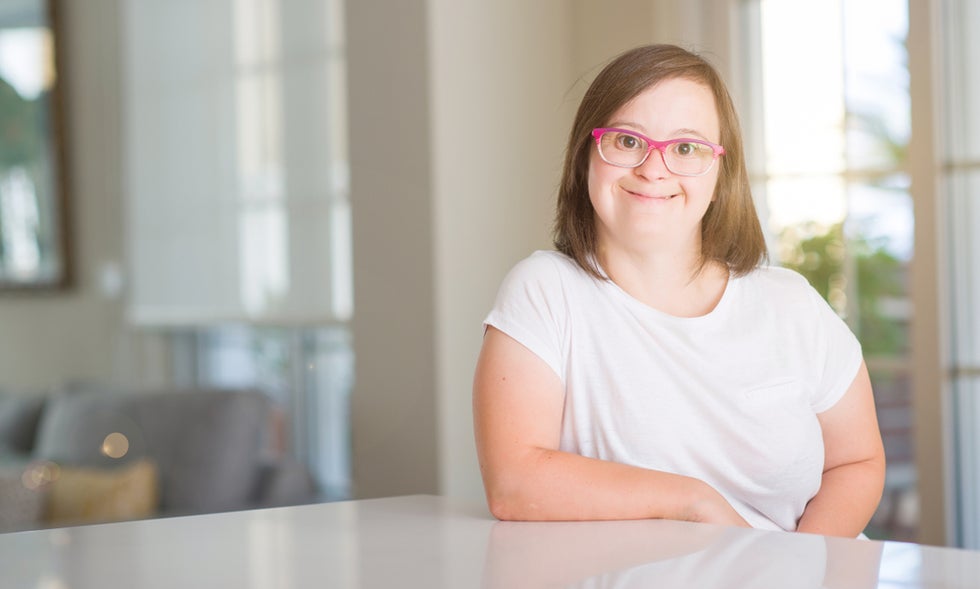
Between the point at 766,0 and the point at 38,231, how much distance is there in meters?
3.52

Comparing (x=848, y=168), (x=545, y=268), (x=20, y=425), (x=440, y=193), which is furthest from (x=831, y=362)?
(x=20, y=425)

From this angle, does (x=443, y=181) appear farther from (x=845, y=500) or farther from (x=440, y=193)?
(x=845, y=500)

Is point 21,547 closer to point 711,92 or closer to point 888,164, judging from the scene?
point 711,92

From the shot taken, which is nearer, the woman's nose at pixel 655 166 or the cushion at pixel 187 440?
the woman's nose at pixel 655 166

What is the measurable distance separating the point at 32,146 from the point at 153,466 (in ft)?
7.47

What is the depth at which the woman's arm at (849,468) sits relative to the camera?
1248 mm

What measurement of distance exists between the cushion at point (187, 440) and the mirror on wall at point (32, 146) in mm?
1533

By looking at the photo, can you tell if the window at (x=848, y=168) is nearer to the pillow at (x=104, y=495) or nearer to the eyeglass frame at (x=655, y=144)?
the eyeglass frame at (x=655, y=144)

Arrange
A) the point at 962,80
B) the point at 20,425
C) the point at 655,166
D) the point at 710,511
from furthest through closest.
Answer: the point at 20,425, the point at 962,80, the point at 655,166, the point at 710,511

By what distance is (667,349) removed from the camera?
4.02ft

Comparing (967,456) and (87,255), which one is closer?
(967,456)

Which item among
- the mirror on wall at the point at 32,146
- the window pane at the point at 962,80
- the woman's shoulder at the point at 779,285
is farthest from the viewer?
the mirror on wall at the point at 32,146

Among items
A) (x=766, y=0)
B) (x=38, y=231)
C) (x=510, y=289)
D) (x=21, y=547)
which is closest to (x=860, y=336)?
(x=766, y=0)

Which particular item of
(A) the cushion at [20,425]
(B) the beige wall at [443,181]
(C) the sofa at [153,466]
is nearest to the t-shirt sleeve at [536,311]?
(B) the beige wall at [443,181]
